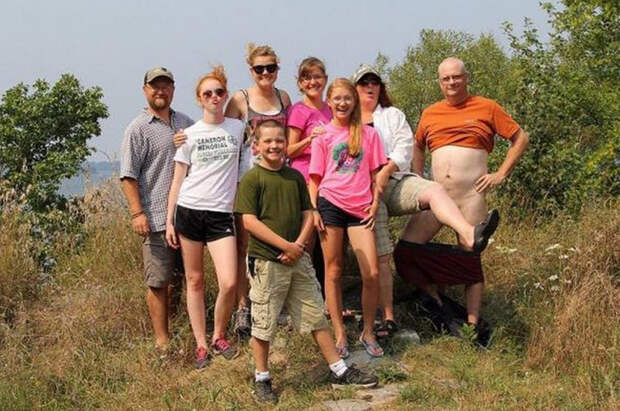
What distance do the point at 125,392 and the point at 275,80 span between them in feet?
7.80

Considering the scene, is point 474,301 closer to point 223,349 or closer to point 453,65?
point 453,65

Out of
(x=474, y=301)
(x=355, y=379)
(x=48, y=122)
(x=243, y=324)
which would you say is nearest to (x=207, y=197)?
(x=243, y=324)

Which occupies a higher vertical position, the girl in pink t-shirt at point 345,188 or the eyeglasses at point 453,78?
the eyeglasses at point 453,78

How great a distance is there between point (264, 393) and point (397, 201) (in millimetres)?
1651

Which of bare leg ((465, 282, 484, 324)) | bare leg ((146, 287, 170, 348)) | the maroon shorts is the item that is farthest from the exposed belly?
bare leg ((146, 287, 170, 348))

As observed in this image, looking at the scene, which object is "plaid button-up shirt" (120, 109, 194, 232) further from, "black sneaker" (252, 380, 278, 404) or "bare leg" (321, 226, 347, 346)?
"black sneaker" (252, 380, 278, 404)

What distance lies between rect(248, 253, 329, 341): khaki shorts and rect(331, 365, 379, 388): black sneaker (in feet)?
1.12

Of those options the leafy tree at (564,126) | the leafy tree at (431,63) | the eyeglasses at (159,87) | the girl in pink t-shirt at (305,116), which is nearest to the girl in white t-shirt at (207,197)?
the eyeglasses at (159,87)

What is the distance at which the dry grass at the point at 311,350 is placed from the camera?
469 cm

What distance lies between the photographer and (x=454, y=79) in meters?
5.42

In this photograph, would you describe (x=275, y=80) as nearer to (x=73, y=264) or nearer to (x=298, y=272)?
(x=298, y=272)

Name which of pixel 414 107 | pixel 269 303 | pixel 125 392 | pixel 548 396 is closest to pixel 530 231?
pixel 548 396

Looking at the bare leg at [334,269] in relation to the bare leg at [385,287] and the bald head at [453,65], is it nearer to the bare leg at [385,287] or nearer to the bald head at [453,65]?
the bare leg at [385,287]

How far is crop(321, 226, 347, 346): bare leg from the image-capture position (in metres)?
5.07
